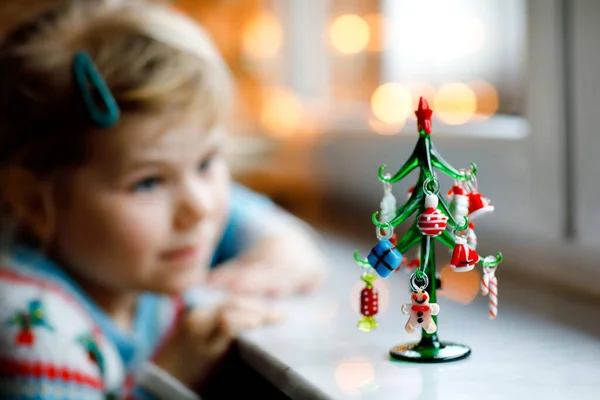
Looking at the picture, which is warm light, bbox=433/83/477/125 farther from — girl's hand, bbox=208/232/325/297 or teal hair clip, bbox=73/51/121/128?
teal hair clip, bbox=73/51/121/128

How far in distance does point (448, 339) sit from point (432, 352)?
0.09m

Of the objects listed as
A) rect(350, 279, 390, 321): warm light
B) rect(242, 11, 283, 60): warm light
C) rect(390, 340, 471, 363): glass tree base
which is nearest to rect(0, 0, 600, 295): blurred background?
rect(242, 11, 283, 60): warm light

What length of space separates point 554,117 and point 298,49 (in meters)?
0.89

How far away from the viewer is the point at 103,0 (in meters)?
0.96

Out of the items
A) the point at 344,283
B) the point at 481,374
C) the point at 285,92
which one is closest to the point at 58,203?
the point at 344,283

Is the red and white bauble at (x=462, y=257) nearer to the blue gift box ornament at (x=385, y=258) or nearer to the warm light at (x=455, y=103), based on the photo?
A: the blue gift box ornament at (x=385, y=258)

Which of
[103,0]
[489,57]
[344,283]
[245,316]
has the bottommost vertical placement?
[245,316]

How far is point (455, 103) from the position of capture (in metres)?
1.26

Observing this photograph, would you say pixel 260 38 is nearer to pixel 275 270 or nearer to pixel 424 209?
pixel 275 270

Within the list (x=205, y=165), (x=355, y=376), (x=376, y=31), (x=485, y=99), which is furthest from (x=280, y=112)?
(x=355, y=376)

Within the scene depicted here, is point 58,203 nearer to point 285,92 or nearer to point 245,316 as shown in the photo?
point 245,316

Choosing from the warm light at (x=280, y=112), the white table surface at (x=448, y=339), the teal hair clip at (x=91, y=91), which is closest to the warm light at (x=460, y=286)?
the white table surface at (x=448, y=339)

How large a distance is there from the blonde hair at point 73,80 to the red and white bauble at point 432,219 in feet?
1.25

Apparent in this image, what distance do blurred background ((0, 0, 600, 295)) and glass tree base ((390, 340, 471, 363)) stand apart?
266 millimetres
